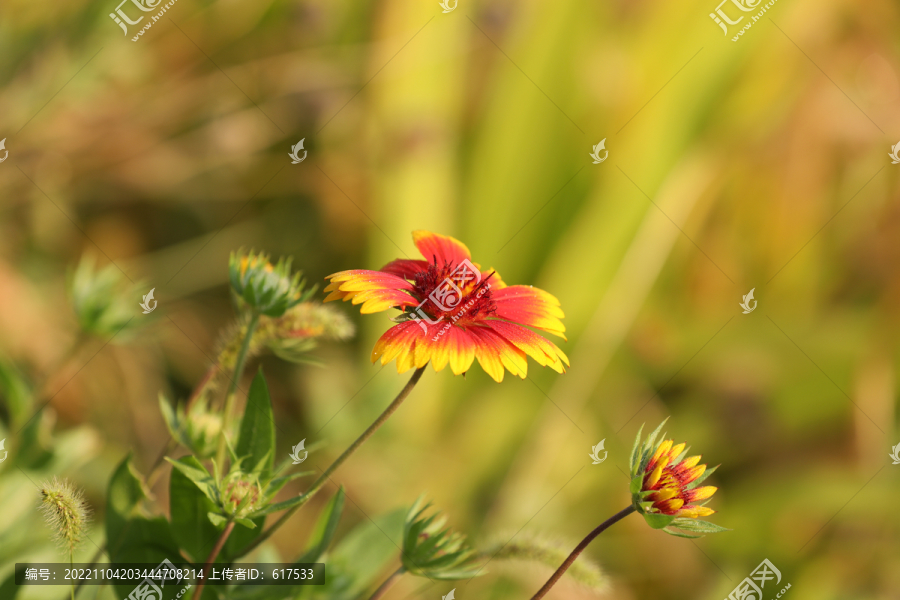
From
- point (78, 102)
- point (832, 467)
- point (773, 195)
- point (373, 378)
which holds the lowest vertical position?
point (832, 467)

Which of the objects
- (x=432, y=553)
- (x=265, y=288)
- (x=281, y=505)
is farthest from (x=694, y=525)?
(x=265, y=288)

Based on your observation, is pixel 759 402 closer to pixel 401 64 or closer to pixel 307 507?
pixel 307 507

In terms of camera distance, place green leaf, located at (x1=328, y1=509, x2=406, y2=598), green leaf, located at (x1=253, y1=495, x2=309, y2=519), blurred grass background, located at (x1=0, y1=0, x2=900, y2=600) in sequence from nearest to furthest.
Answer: green leaf, located at (x1=253, y1=495, x2=309, y2=519) < green leaf, located at (x1=328, y1=509, x2=406, y2=598) < blurred grass background, located at (x1=0, y1=0, x2=900, y2=600)

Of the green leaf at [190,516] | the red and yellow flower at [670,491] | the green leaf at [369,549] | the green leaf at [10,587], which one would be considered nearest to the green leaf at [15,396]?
the green leaf at [10,587]

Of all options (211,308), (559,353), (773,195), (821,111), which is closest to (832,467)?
(773,195)

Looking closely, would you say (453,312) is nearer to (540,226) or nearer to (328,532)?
(328,532)

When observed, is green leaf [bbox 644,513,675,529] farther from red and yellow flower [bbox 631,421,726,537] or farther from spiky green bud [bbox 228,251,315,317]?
spiky green bud [bbox 228,251,315,317]

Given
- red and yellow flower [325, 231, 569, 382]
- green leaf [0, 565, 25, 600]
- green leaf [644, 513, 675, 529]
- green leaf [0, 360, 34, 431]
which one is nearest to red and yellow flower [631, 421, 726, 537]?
green leaf [644, 513, 675, 529]
